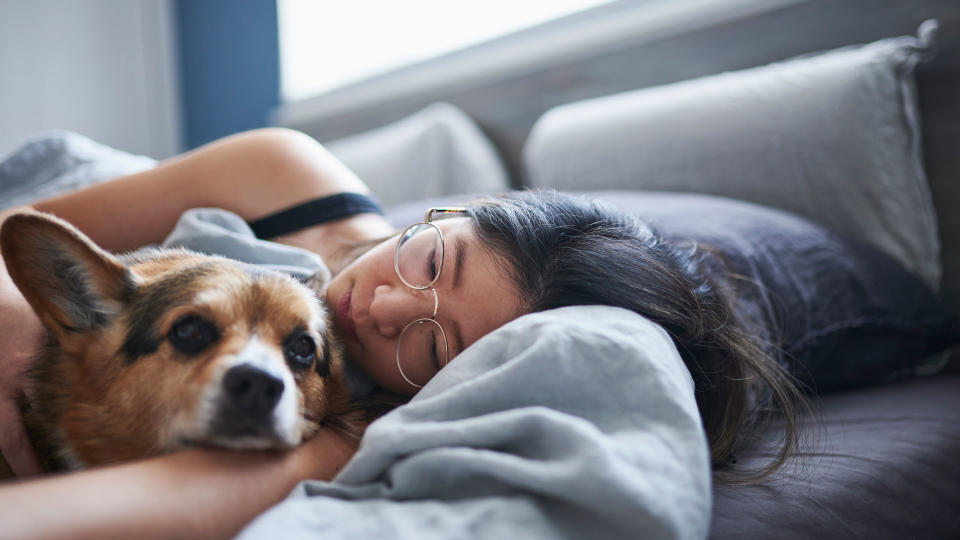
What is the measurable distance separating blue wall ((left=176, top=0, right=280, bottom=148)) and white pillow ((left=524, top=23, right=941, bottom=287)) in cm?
347

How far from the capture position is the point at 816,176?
1819 millimetres

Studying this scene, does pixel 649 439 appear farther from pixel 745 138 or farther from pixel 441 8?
pixel 441 8

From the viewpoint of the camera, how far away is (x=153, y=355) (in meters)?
1.02

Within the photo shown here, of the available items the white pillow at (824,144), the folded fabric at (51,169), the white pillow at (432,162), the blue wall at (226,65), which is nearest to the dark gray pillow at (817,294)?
the white pillow at (824,144)

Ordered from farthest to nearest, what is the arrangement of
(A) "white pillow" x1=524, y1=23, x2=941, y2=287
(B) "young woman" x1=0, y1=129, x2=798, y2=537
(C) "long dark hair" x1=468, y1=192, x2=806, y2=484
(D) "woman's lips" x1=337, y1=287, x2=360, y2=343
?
(A) "white pillow" x1=524, y1=23, x2=941, y2=287 → (D) "woman's lips" x1=337, y1=287, x2=360, y2=343 → (C) "long dark hair" x1=468, y1=192, x2=806, y2=484 → (B) "young woman" x1=0, y1=129, x2=798, y2=537

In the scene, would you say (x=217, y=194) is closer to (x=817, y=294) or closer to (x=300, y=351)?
(x=300, y=351)

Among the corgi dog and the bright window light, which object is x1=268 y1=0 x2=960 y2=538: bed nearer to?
the bright window light

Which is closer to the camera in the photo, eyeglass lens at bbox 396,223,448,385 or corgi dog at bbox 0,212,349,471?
corgi dog at bbox 0,212,349,471

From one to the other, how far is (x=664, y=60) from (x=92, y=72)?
4.42m

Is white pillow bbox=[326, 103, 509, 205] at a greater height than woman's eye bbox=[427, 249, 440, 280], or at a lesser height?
lesser

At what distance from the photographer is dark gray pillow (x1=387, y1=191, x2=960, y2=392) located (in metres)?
1.48

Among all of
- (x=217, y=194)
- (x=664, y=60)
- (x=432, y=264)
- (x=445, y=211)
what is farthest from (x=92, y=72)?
(x=432, y=264)

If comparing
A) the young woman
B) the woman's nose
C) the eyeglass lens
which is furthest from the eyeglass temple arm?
the woman's nose

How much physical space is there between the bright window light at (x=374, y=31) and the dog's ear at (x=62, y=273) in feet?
7.96
